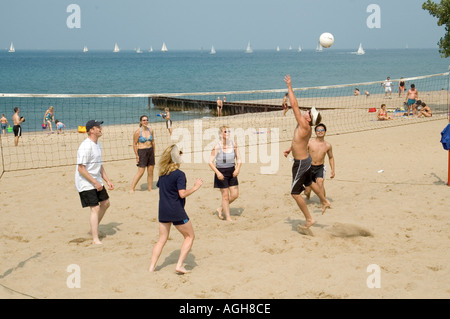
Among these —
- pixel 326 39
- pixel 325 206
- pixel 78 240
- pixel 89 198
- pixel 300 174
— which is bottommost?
pixel 78 240

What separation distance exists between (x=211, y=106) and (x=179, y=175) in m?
27.3

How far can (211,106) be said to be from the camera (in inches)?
1272

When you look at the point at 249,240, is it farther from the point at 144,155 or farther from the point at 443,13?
the point at 443,13

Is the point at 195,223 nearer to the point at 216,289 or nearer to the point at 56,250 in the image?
the point at 56,250

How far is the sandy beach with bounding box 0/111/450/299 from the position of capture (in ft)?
16.7

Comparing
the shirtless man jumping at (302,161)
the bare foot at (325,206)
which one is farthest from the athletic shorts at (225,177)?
the bare foot at (325,206)

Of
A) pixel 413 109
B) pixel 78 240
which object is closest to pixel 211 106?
pixel 413 109

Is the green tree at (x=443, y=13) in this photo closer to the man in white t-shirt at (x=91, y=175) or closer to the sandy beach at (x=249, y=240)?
the sandy beach at (x=249, y=240)

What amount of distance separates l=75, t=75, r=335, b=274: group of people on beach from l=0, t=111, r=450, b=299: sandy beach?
0.35 meters

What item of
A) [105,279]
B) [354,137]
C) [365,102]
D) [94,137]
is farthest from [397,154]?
[365,102]

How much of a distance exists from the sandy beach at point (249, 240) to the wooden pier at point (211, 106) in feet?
58.2

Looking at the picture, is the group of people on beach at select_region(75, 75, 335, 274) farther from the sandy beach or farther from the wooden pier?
the wooden pier

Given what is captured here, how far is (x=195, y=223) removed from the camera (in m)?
7.66

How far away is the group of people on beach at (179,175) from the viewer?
5.30 m
